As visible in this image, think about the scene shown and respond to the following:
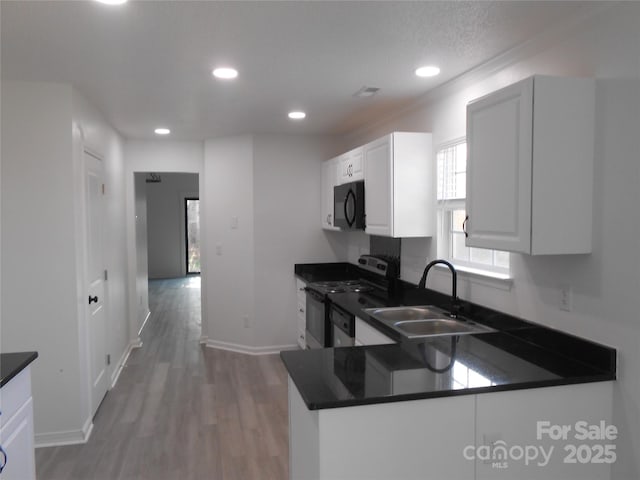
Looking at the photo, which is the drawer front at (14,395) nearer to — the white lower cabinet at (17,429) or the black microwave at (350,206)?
the white lower cabinet at (17,429)

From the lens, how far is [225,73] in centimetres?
289

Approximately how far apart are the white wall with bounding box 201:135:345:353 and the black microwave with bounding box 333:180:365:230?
2.91ft

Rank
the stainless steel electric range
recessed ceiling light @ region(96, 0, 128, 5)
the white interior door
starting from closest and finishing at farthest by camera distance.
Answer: recessed ceiling light @ region(96, 0, 128, 5) < the white interior door < the stainless steel electric range

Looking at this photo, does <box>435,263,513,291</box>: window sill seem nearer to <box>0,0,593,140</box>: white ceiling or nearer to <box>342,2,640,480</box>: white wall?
<box>342,2,640,480</box>: white wall

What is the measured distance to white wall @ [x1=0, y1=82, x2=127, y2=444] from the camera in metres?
3.05

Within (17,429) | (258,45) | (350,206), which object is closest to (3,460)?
(17,429)

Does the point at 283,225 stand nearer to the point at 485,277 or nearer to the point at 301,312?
the point at 301,312

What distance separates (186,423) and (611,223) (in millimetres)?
3023

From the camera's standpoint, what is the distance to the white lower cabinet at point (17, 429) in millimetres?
1779

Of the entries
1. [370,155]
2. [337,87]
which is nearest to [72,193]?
[337,87]

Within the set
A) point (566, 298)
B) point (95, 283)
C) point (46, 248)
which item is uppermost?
point (46, 248)

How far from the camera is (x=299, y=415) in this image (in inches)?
75.0

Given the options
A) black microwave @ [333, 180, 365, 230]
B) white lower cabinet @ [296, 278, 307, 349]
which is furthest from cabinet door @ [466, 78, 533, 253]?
white lower cabinet @ [296, 278, 307, 349]

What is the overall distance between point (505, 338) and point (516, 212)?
0.77 meters
